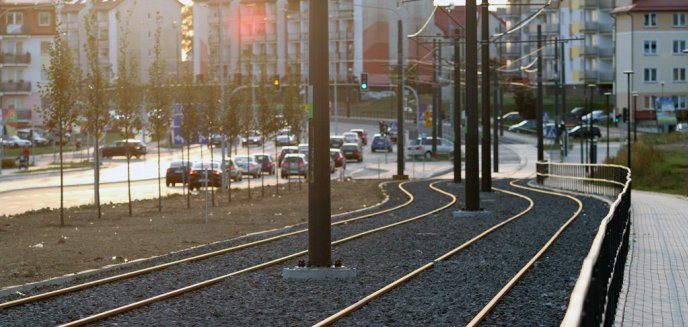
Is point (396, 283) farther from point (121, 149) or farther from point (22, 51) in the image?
point (22, 51)

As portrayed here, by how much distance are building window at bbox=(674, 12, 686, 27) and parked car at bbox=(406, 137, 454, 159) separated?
24.1 metres

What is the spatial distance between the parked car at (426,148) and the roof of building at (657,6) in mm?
20864

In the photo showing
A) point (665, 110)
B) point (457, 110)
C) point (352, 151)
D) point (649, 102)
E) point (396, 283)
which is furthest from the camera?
point (649, 102)

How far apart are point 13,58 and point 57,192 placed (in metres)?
64.2

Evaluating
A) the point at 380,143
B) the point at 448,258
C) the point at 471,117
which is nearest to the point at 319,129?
the point at 448,258

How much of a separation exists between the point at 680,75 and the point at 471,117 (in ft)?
280

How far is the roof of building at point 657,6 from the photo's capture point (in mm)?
110750

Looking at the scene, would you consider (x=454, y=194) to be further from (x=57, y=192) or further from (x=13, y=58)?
(x=13, y=58)

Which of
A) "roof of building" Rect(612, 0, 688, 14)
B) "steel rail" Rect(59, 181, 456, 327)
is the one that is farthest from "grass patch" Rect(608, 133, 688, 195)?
"roof of building" Rect(612, 0, 688, 14)

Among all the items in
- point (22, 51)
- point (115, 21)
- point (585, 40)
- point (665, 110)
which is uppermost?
point (115, 21)

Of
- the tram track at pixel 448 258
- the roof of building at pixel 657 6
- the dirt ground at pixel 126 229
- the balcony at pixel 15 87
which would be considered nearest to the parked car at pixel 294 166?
the dirt ground at pixel 126 229

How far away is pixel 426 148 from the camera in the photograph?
96312 millimetres

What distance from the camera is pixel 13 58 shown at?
115 m

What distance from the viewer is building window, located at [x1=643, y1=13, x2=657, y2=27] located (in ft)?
368
